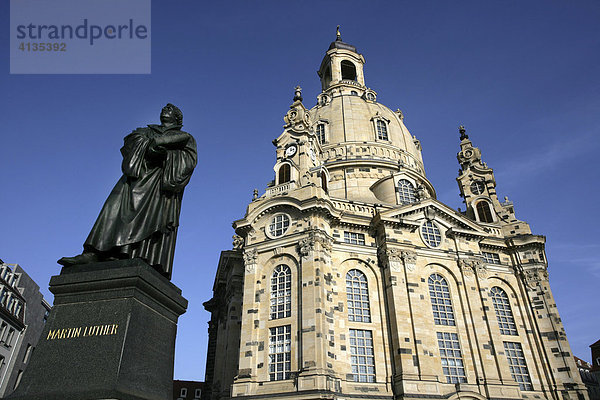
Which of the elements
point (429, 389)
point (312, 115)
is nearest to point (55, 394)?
point (429, 389)

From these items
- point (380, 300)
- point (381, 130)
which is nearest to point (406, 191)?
point (381, 130)

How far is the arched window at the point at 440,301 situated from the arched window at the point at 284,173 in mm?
13872

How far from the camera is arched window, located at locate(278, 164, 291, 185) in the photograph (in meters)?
34.5

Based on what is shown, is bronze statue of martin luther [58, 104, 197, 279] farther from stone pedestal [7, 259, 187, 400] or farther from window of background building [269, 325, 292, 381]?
window of background building [269, 325, 292, 381]

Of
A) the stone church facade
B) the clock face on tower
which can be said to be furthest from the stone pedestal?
the clock face on tower

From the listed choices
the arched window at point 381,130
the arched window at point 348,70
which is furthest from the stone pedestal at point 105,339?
the arched window at point 348,70

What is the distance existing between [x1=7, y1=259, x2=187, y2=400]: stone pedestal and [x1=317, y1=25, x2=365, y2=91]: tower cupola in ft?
177

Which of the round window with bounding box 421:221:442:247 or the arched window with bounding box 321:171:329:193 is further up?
the arched window with bounding box 321:171:329:193

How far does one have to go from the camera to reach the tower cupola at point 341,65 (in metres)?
59.3


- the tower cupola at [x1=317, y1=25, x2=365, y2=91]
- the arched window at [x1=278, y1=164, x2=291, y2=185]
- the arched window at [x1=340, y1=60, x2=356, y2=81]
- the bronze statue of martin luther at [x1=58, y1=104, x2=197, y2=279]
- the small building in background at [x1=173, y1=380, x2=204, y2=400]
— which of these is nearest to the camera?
the bronze statue of martin luther at [x1=58, y1=104, x2=197, y2=279]

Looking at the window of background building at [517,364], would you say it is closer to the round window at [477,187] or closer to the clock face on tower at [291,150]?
the round window at [477,187]

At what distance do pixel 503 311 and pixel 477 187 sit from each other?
44.6 ft

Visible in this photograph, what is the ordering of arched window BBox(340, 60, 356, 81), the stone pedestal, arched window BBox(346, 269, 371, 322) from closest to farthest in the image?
the stone pedestal, arched window BBox(346, 269, 371, 322), arched window BBox(340, 60, 356, 81)

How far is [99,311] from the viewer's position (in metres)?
6.83
